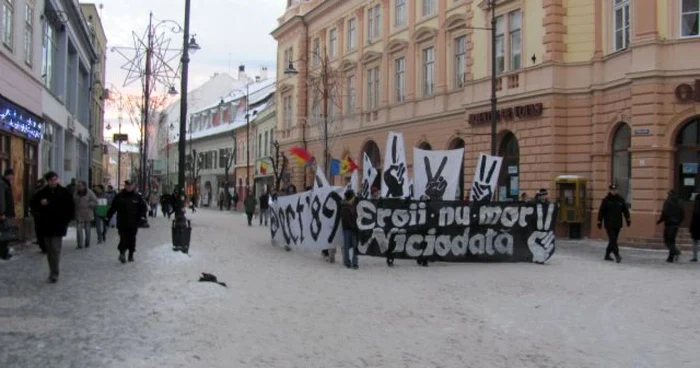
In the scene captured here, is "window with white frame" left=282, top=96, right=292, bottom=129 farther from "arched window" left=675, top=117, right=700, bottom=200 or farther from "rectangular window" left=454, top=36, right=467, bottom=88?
"arched window" left=675, top=117, right=700, bottom=200

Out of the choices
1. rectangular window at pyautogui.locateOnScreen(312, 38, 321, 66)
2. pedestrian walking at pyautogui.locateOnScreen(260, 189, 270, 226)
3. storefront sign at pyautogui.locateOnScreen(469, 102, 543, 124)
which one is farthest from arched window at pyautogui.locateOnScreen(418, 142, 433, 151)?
rectangular window at pyautogui.locateOnScreen(312, 38, 321, 66)

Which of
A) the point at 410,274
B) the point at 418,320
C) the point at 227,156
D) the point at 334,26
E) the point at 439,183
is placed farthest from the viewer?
the point at 227,156

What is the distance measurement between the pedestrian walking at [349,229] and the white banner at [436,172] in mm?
3261

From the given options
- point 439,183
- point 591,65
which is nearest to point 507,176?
point 591,65

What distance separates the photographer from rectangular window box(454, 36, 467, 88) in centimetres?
3306

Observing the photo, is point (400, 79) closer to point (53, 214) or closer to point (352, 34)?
point (352, 34)

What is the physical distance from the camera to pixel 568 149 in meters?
26.9

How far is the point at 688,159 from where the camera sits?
75.3ft

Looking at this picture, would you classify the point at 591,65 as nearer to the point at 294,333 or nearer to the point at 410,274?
the point at 410,274

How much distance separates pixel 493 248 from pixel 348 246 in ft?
11.1

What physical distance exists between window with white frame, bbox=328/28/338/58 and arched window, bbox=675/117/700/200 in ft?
90.6

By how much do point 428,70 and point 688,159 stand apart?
15.6 metres

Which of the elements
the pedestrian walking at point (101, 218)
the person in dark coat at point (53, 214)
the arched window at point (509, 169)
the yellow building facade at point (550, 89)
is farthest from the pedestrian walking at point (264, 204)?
the person in dark coat at point (53, 214)

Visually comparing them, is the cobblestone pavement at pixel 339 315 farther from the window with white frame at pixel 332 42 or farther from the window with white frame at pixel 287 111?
the window with white frame at pixel 287 111
